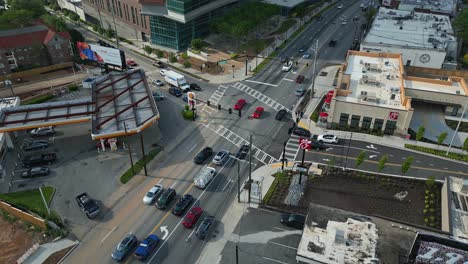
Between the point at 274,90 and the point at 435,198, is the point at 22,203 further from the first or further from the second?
the point at 435,198

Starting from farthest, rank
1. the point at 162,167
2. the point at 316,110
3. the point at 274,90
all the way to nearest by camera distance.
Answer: the point at 274,90 → the point at 316,110 → the point at 162,167

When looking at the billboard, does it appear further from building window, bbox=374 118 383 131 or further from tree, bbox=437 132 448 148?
tree, bbox=437 132 448 148

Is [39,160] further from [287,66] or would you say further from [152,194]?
[287,66]

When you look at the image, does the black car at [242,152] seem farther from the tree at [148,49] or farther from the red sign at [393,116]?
the tree at [148,49]

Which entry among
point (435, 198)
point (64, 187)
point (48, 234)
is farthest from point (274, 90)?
point (48, 234)

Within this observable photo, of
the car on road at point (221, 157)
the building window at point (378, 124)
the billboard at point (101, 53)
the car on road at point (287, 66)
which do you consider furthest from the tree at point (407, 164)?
the billboard at point (101, 53)

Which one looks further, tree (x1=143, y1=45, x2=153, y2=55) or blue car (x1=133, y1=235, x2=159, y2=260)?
tree (x1=143, y1=45, x2=153, y2=55)

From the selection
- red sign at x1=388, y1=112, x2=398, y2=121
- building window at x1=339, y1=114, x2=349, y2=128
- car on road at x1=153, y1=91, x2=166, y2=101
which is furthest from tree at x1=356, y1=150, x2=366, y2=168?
car on road at x1=153, y1=91, x2=166, y2=101
